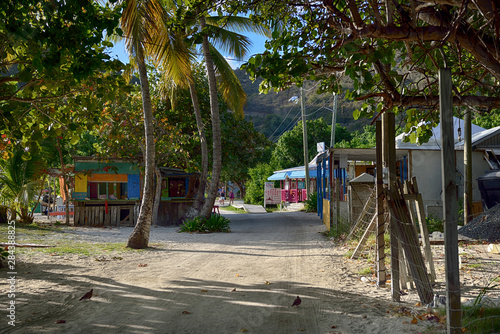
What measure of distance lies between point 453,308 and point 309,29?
5.20 meters

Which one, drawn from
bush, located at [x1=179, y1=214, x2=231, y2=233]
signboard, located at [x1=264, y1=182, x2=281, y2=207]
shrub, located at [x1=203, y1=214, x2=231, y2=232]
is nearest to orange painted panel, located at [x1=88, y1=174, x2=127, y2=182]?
bush, located at [x1=179, y1=214, x2=231, y2=233]

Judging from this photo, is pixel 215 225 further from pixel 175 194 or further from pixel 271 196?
pixel 271 196

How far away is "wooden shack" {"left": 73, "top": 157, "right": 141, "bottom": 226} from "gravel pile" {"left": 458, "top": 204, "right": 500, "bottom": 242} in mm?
12461

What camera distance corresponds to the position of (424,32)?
209 inches

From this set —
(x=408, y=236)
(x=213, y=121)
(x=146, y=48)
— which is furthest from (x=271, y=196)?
(x=408, y=236)

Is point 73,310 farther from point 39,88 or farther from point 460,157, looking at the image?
Result: point 460,157

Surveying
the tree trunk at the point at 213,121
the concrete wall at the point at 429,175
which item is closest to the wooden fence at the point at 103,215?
the tree trunk at the point at 213,121

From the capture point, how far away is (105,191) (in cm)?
1805

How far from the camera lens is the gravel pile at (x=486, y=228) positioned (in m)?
10.3

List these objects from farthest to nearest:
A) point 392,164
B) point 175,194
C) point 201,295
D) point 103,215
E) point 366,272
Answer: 1. point 175,194
2. point 103,215
3. point 366,272
4. point 201,295
5. point 392,164

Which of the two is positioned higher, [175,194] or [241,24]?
[241,24]

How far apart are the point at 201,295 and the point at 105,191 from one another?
13.4 m

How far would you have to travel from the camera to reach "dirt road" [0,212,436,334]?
4602 millimetres

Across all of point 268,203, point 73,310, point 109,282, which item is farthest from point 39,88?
point 268,203
